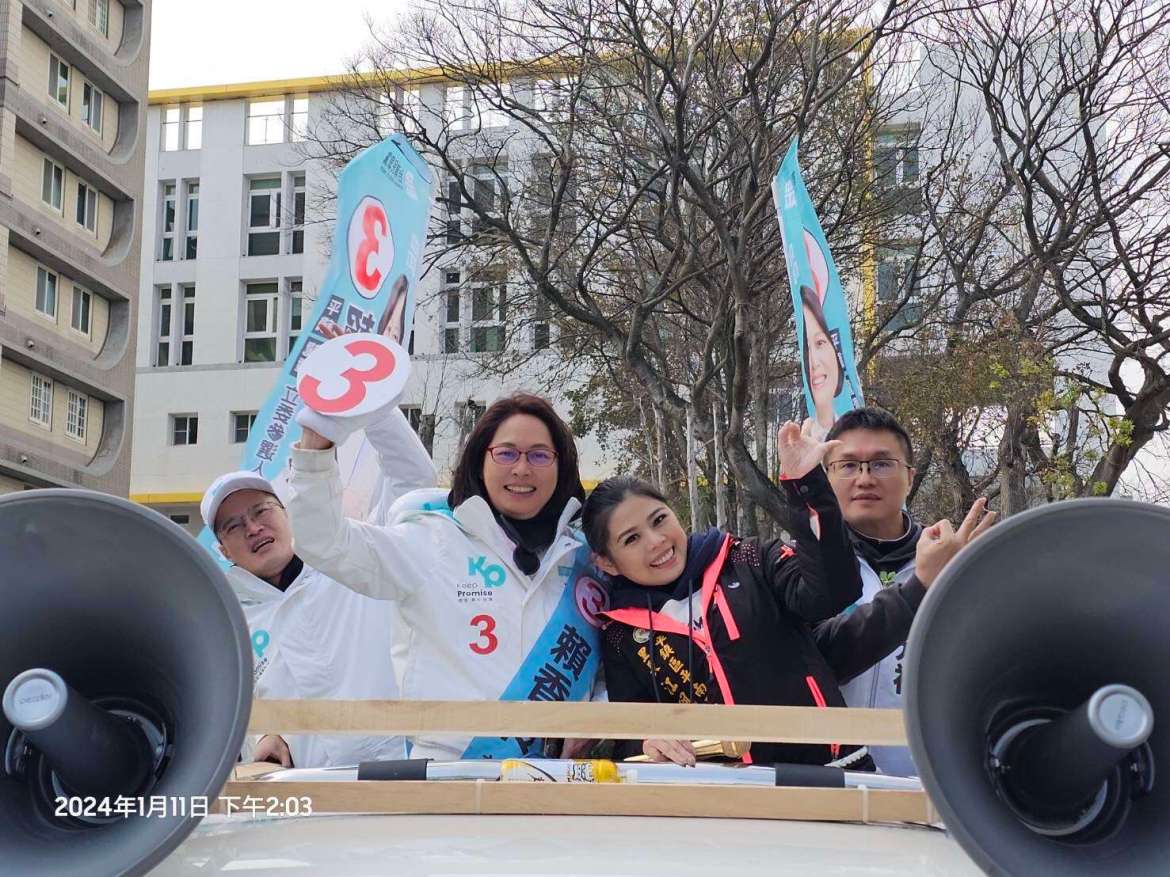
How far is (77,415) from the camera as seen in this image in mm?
35344

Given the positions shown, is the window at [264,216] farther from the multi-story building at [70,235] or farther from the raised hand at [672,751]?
the raised hand at [672,751]

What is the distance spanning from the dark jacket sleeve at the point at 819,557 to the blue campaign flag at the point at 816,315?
2.33 meters

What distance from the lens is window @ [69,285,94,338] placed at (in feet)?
115

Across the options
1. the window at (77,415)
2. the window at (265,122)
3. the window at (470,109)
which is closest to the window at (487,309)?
the window at (470,109)

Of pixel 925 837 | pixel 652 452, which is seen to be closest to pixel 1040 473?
pixel 652 452

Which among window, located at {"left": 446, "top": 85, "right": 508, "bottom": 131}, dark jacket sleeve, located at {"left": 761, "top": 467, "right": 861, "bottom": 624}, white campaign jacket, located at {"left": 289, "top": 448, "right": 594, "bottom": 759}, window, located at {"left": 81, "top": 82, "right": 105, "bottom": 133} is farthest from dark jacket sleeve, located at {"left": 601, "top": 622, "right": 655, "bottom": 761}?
window, located at {"left": 81, "top": 82, "right": 105, "bottom": 133}

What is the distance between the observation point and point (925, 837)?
1919mm

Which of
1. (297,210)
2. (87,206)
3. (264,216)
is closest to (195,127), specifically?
(264,216)

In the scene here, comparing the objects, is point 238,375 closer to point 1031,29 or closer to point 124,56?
point 124,56

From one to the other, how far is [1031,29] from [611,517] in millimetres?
12193

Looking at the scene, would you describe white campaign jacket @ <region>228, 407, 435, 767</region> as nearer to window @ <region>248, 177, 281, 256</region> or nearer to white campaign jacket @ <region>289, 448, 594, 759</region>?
white campaign jacket @ <region>289, 448, 594, 759</region>

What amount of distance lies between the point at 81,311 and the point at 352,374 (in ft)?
114

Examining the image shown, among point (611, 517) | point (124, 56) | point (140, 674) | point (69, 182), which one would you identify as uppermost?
point (124, 56)

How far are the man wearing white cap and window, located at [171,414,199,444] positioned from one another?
3709cm
